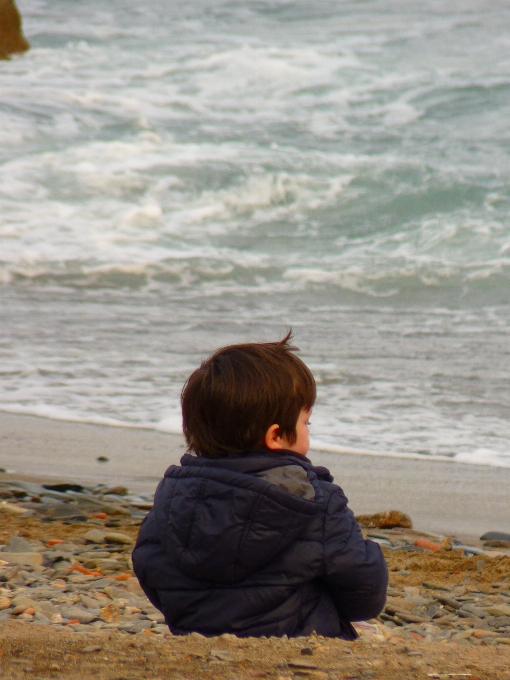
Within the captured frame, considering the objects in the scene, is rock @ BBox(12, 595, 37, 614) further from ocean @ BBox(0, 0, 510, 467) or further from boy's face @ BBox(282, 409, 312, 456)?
ocean @ BBox(0, 0, 510, 467)

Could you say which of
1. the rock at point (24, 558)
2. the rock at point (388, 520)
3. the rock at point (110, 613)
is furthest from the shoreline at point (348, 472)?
the rock at point (110, 613)

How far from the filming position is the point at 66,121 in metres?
18.6

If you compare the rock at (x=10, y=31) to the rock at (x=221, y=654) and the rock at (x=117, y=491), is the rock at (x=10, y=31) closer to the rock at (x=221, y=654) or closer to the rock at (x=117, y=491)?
the rock at (x=117, y=491)

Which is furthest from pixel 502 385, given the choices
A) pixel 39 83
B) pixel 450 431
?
pixel 39 83

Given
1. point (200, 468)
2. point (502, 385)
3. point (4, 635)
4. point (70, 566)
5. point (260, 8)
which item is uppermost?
point (260, 8)

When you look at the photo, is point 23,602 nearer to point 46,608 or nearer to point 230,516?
point 46,608

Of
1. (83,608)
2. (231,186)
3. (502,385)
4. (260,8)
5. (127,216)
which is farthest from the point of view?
(260,8)

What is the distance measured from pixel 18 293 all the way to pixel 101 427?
4737 mm

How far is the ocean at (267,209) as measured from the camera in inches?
293

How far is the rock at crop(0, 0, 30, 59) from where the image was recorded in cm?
1623

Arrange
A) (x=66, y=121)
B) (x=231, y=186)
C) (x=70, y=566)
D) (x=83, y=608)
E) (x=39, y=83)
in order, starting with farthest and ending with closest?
1. (x=39, y=83)
2. (x=66, y=121)
3. (x=231, y=186)
4. (x=70, y=566)
5. (x=83, y=608)

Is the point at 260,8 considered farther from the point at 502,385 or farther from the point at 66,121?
the point at 502,385

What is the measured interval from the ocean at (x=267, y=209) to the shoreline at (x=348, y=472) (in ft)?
0.74

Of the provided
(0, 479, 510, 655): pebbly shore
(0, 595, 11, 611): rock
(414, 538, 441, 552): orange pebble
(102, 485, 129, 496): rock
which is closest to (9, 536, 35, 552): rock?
(0, 479, 510, 655): pebbly shore
